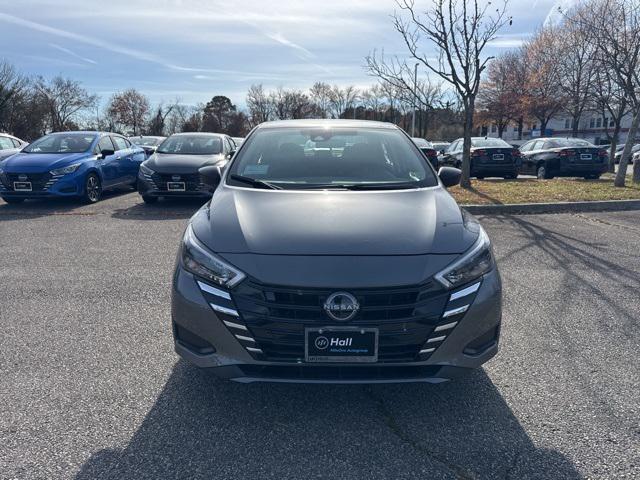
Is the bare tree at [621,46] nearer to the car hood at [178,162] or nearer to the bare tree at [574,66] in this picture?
the bare tree at [574,66]

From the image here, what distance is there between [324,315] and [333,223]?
24.3 inches

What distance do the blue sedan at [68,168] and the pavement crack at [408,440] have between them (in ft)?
28.2

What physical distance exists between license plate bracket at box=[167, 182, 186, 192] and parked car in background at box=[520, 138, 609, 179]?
449 inches

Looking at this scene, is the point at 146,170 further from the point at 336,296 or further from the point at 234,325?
the point at 336,296

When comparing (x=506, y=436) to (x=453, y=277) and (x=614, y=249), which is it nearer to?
(x=453, y=277)

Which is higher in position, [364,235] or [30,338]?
[364,235]

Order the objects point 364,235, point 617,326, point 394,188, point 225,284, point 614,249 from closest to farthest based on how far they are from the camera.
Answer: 1. point 225,284
2. point 364,235
3. point 394,188
4. point 617,326
5. point 614,249

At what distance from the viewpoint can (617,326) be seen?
3.85 meters

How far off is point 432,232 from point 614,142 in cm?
1990

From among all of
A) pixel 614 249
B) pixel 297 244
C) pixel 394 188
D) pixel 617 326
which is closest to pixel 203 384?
pixel 297 244

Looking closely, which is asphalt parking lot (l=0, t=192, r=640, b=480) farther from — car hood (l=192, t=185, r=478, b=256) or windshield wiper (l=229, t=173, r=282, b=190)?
windshield wiper (l=229, t=173, r=282, b=190)

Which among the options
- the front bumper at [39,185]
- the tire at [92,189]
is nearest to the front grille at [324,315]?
the front bumper at [39,185]

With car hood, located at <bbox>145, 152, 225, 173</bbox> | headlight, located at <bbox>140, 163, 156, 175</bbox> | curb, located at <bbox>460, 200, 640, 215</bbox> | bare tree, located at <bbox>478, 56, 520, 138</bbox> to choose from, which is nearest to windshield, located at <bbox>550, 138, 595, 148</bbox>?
curb, located at <bbox>460, 200, 640, 215</bbox>

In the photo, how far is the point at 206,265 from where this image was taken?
2.52m
